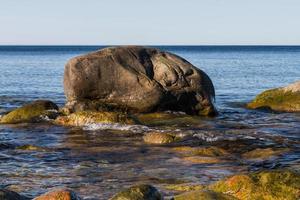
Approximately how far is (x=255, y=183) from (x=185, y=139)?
726cm

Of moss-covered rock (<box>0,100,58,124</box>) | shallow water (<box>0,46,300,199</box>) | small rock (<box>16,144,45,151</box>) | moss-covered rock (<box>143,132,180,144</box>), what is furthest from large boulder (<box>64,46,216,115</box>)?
small rock (<box>16,144,45,151</box>)

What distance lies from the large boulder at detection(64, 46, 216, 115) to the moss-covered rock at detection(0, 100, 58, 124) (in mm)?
726

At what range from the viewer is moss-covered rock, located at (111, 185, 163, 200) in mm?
7906

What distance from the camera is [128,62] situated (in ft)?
72.9

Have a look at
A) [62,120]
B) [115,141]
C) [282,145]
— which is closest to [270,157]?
[282,145]

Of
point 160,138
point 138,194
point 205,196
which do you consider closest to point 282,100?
point 160,138

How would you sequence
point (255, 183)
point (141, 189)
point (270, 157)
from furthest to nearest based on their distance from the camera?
1. point (270, 157)
2. point (255, 183)
3. point (141, 189)

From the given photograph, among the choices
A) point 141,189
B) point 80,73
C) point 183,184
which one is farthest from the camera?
point 80,73

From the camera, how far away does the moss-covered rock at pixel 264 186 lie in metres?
8.76

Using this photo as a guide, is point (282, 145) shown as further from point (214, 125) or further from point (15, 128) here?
point (15, 128)

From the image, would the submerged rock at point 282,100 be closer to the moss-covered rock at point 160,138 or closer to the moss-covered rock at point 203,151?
the moss-covered rock at point 160,138

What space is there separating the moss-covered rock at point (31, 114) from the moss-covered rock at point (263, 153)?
29.2 feet

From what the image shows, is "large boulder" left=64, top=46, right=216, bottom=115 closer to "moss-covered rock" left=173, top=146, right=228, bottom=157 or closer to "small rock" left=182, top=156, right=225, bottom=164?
"moss-covered rock" left=173, top=146, right=228, bottom=157

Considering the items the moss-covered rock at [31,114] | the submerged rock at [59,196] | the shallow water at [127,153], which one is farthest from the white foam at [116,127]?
the submerged rock at [59,196]
